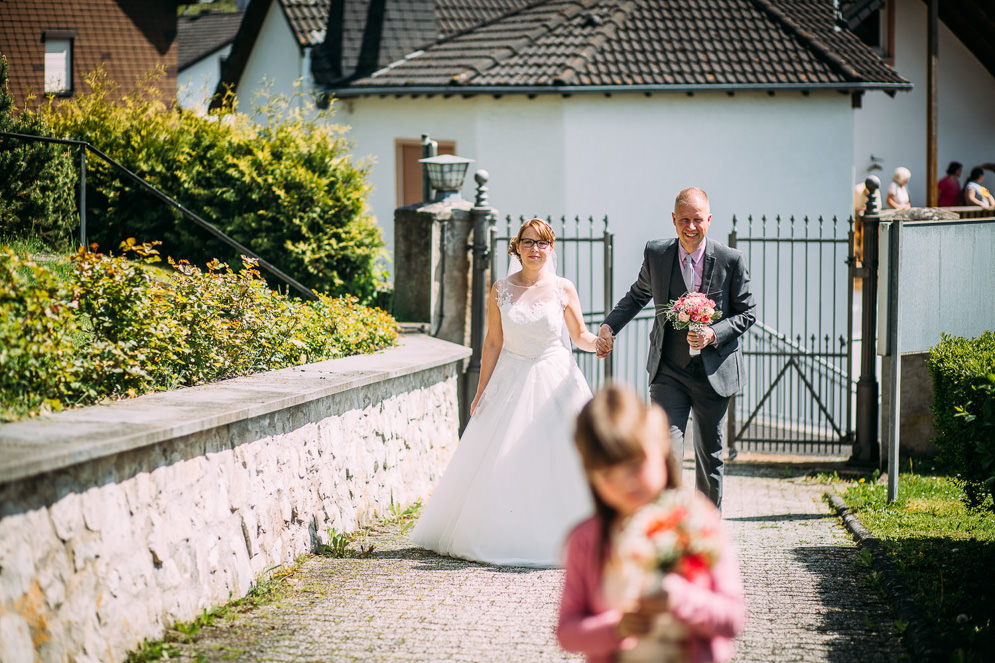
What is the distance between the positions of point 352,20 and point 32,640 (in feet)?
57.6

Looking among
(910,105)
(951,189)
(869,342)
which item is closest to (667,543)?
(869,342)

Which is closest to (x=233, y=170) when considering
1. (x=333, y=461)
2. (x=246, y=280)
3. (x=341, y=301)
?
(x=341, y=301)

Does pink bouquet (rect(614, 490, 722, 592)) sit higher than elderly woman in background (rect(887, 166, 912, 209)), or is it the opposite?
elderly woman in background (rect(887, 166, 912, 209))

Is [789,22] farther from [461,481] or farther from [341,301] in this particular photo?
[461,481]

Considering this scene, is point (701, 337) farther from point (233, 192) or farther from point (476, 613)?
point (233, 192)

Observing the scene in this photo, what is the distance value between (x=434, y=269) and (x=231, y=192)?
2516 mm

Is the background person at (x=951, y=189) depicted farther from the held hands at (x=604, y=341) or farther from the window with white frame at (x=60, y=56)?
the window with white frame at (x=60, y=56)

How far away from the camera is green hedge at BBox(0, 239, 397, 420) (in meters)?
4.82

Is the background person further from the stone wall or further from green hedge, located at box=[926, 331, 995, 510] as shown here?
the stone wall

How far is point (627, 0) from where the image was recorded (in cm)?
1878

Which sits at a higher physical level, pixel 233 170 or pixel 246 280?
pixel 233 170

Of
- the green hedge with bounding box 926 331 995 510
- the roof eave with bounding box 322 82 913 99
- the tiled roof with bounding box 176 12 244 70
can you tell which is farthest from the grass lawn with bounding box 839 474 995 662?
the tiled roof with bounding box 176 12 244 70

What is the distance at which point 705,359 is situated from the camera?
6348 mm

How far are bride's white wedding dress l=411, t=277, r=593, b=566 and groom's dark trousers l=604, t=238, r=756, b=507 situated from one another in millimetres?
544
